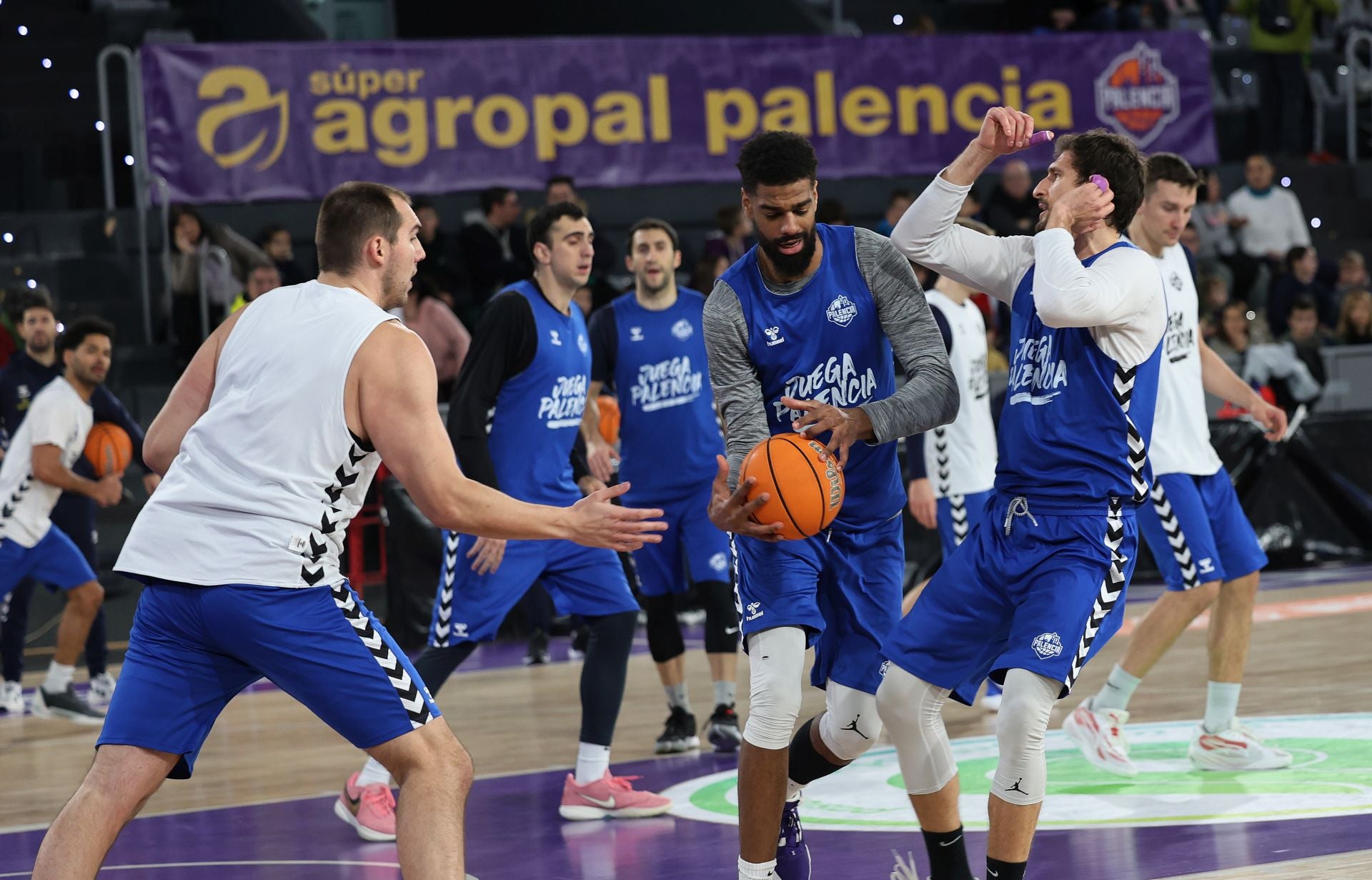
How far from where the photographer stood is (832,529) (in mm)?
5277

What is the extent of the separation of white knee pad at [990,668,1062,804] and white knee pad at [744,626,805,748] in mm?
600

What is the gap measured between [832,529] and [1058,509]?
2.45 feet

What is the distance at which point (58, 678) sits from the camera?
9570mm

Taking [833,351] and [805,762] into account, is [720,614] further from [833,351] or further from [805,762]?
[833,351]

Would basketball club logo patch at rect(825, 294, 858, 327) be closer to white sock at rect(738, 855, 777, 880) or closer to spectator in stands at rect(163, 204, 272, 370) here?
white sock at rect(738, 855, 777, 880)

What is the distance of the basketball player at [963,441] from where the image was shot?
28.8ft

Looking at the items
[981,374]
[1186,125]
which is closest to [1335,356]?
[1186,125]

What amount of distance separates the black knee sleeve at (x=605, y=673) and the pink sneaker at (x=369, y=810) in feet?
2.52

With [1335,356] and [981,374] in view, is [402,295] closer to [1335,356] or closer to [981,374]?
[981,374]

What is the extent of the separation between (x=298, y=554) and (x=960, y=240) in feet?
6.88

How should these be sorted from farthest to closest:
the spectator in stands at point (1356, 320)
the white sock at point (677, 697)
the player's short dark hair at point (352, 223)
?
the spectator in stands at point (1356, 320)
the white sock at point (677, 697)
the player's short dark hair at point (352, 223)

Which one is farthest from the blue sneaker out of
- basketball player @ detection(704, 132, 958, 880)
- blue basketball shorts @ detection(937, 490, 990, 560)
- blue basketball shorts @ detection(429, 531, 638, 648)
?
blue basketball shorts @ detection(937, 490, 990, 560)

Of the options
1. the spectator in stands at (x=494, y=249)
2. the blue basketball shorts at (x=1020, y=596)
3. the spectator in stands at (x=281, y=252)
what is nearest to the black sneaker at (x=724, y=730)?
the blue basketball shorts at (x=1020, y=596)

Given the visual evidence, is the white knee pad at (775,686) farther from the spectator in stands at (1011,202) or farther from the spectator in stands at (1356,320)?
the spectator in stands at (1356,320)
